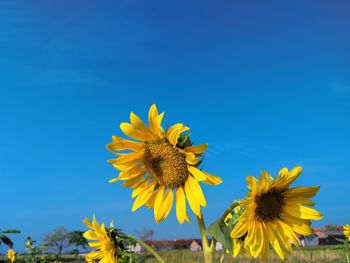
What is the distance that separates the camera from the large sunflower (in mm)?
1823

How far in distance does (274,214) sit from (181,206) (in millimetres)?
452

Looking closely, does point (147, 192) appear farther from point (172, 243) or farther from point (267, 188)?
point (172, 243)

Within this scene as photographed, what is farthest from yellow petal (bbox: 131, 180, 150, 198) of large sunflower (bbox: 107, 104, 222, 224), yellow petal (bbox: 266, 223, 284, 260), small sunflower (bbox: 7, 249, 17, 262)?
small sunflower (bbox: 7, 249, 17, 262)

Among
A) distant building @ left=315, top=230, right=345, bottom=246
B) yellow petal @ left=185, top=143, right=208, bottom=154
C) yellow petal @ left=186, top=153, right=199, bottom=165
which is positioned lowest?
yellow petal @ left=186, top=153, right=199, bottom=165

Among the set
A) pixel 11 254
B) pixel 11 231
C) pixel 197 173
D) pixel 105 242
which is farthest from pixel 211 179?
pixel 11 254

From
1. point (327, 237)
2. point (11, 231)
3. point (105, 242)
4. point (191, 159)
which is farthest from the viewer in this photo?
point (327, 237)

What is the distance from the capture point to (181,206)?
1.88 m

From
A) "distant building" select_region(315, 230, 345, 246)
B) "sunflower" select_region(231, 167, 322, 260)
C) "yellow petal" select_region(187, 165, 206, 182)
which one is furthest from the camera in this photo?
"distant building" select_region(315, 230, 345, 246)

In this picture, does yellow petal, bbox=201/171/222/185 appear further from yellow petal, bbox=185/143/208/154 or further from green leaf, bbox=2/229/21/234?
green leaf, bbox=2/229/21/234

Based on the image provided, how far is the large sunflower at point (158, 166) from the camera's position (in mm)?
1823

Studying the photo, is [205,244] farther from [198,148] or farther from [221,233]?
[198,148]

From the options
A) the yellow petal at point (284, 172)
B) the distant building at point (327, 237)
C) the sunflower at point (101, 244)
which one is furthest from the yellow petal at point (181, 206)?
the distant building at point (327, 237)

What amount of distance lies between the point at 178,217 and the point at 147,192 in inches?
7.8

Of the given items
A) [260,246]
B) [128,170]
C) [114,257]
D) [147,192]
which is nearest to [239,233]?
[260,246]
